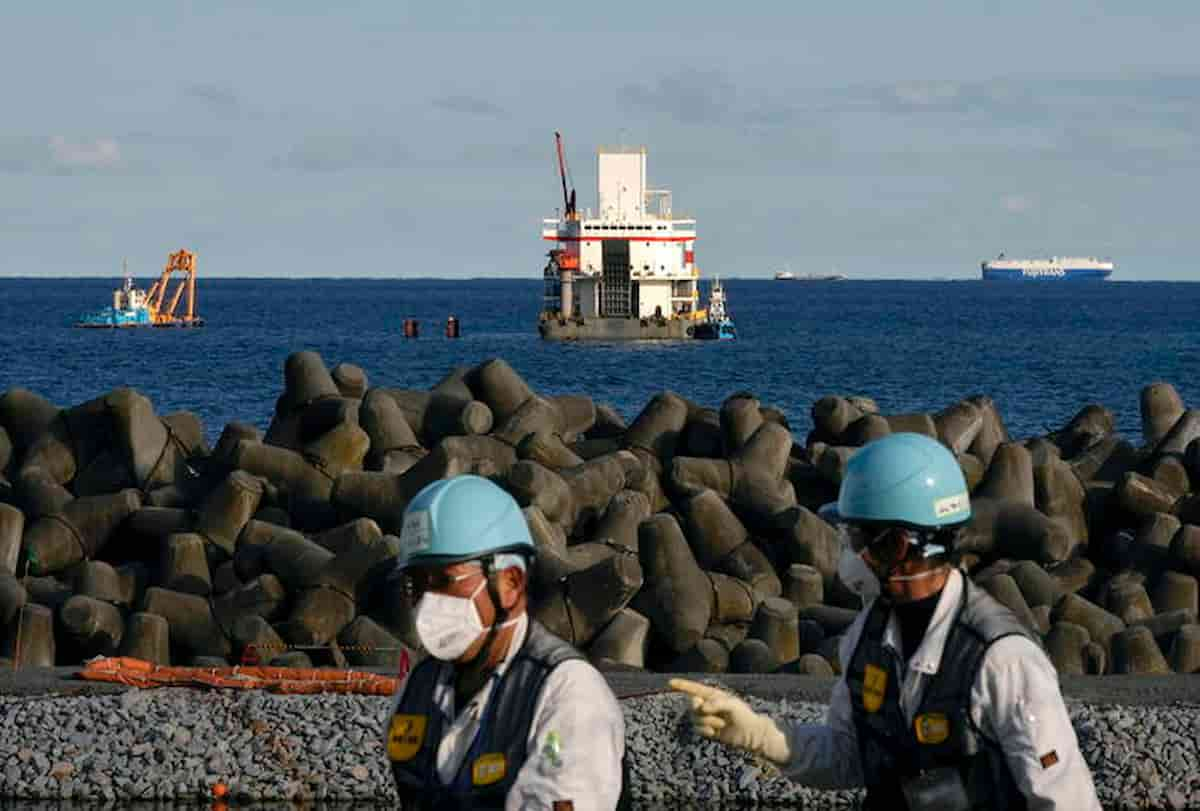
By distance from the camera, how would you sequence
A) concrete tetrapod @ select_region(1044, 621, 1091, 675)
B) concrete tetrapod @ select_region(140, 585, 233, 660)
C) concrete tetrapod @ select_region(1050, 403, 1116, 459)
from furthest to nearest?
concrete tetrapod @ select_region(1050, 403, 1116, 459) < concrete tetrapod @ select_region(140, 585, 233, 660) < concrete tetrapod @ select_region(1044, 621, 1091, 675)

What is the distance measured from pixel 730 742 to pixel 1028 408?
6195 cm

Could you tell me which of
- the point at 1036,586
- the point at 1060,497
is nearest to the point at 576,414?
the point at 1060,497

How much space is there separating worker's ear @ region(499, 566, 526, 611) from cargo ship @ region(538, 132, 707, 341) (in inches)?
3985

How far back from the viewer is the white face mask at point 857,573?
18.0 feet

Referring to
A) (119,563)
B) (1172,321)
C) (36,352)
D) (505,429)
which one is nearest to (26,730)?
(119,563)

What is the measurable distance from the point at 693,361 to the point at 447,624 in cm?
9019

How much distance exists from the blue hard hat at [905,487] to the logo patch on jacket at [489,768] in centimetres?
105

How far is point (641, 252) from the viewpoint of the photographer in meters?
106

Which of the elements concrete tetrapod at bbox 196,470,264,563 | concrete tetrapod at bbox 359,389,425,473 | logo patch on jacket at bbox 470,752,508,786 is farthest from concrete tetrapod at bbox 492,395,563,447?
logo patch on jacket at bbox 470,752,508,786

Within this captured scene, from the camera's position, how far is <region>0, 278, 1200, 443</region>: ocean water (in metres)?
71.5

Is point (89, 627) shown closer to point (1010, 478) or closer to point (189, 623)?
point (189, 623)

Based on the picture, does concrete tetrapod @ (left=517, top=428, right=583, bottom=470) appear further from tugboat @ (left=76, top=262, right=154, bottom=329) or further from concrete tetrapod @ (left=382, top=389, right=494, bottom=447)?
tugboat @ (left=76, top=262, right=154, bottom=329)

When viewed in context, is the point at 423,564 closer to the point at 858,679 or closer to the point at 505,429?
the point at 858,679

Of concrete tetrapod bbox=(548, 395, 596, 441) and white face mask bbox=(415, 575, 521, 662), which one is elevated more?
white face mask bbox=(415, 575, 521, 662)
